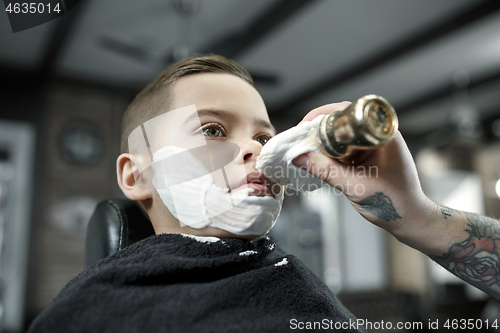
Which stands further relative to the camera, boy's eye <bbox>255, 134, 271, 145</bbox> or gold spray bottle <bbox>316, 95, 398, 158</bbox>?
boy's eye <bbox>255, 134, 271, 145</bbox>

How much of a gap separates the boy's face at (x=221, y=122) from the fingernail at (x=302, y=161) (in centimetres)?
14

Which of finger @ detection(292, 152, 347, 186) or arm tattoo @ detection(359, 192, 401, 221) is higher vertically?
finger @ detection(292, 152, 347, 186)

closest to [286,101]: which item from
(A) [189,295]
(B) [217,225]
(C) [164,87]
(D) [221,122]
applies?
(C) [164,87]

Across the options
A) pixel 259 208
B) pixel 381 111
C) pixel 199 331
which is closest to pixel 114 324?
pixel 199 331

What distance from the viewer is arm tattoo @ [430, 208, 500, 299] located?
2.65ft

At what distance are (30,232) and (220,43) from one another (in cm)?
283

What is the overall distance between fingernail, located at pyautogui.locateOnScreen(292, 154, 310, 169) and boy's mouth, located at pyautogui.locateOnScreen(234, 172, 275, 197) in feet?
0.45

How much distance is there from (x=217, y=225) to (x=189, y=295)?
0.17m

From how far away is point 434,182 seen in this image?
4590mm

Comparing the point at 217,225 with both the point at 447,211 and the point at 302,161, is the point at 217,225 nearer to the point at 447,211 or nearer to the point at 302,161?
the point at 302,161

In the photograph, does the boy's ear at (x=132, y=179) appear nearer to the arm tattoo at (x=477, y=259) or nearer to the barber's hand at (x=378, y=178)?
the barber's hand at (x=378, y=178)

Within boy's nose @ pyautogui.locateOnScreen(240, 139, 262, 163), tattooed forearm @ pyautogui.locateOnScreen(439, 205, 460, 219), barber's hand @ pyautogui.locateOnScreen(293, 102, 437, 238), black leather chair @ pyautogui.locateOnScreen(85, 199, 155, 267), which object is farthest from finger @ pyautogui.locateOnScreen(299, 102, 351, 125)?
black leather chair @ pyautogui.locateOnScreen(85, 199, 155, 267)

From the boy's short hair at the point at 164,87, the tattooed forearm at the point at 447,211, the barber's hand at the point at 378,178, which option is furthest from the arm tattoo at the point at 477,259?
the boy's short hair at the point at 164,87

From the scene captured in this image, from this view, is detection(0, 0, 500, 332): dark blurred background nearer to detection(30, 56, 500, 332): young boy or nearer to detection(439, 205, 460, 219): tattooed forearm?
detection(30, 56, 500, 332): young boy
